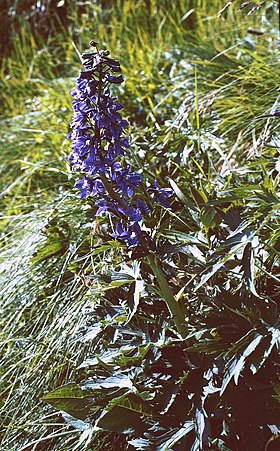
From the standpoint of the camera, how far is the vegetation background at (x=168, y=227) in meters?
1.59

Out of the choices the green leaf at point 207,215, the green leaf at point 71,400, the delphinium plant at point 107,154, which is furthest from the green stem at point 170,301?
the green leaf at point 71,400

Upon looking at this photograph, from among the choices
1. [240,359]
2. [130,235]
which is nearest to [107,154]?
[130,235]

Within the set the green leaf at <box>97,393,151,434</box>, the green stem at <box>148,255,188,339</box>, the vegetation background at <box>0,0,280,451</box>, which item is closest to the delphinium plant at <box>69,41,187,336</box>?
the green stem at <box>148,255,188,339</box>

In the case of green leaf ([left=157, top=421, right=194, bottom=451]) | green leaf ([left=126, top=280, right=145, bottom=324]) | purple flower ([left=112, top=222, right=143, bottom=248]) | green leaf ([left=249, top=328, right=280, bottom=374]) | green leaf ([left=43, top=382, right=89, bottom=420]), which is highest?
purple flower ([left=112, top=222, right=143, bottom=248])

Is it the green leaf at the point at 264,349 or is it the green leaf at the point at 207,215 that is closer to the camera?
the green leaf at the point at 264,349

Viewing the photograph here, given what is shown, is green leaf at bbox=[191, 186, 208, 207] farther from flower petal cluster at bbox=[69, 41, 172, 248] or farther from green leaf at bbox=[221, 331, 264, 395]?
green leaf at bbox=[221, 331, 264, 395]

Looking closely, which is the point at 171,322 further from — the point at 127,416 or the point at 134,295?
the point at 127,416

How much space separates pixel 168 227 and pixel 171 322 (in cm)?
29

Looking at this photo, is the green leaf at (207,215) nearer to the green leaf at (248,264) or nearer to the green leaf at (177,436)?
the green leaf at (248,264)

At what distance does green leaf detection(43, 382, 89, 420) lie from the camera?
1666 millimetres

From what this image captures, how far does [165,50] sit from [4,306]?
76.9 inches

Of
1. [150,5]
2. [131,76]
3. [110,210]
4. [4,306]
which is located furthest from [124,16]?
[110,210]

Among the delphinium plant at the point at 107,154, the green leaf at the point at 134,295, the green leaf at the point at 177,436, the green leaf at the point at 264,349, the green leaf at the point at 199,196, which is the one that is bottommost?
the green leaf at the point at 177,436

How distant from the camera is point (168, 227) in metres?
1.84
